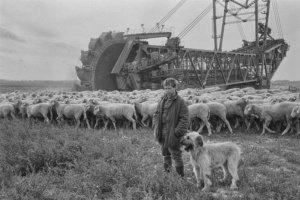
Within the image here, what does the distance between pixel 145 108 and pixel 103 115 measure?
1854 millimetres

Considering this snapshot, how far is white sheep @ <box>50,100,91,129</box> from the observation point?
41.5 ft

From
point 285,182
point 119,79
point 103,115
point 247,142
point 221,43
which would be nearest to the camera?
point 285,182

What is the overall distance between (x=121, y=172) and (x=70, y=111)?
25.1ft

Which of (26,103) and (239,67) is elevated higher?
(239,67)

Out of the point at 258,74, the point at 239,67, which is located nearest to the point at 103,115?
the point at 239,67

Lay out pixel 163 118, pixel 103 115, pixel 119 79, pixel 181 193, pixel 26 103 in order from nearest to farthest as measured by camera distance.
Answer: pixel 181 193
pixel 163 118
pixel 103 115
pixel 26 103
pixel 119 79

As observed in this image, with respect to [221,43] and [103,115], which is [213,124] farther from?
[221,43]

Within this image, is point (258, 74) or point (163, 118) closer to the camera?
point (163, 118)

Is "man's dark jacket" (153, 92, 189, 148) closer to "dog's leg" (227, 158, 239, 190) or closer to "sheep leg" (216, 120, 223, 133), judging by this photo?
"dog's leg" (227, 158, 239, 190)

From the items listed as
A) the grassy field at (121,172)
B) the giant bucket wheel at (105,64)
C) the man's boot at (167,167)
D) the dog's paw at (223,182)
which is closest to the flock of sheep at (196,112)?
the grassy field at (121,172)

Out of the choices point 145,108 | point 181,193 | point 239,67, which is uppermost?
point 239,67

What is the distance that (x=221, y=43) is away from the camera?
36.8 meters

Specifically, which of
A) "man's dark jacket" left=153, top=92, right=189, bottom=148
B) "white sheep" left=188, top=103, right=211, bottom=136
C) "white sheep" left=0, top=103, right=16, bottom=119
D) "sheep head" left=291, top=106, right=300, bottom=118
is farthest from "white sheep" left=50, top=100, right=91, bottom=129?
"sheep head" left=291, top=106, right=300, bottom=118

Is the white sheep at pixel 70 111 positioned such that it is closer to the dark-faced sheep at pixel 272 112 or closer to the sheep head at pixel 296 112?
the dark-faced sheep at pixel 272 112
